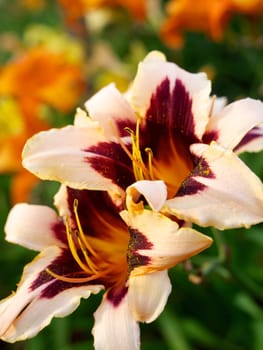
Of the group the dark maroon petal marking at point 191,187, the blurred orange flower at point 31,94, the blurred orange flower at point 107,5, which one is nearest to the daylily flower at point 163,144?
the dark maroon petal marking at point 191,187

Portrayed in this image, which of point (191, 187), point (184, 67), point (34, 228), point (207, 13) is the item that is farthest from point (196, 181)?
point (184, 67)

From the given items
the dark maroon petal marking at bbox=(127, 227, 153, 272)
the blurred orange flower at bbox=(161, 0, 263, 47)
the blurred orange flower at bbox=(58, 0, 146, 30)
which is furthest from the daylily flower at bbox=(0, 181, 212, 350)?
the blurred orange flower at bbox=(58, 0, 146, 30)

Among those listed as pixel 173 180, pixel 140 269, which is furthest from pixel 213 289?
pixel 140 269

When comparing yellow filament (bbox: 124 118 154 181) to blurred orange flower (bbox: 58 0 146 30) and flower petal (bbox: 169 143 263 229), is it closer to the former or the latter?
flower petal (bbox: 169 143 263 229)

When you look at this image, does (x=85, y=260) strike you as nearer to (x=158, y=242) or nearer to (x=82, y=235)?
(x=82, y=235)

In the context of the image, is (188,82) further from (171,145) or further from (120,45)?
(120,45)

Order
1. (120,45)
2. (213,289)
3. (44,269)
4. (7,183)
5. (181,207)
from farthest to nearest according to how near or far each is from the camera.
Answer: (120,45) < (7,183) < (213,289) < (44,269) < (181,207)

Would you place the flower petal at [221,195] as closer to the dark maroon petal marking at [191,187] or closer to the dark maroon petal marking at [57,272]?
the dark maroon petal marking at [191,187]
